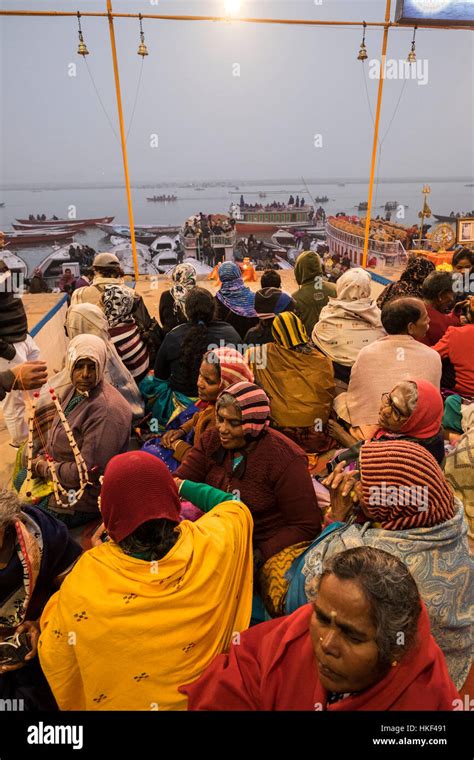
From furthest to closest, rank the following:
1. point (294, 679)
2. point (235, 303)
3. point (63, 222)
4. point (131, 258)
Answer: point (63, 222) < point (131, 258) < point (235, 303) < point (294, 679)

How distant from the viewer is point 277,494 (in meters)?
2.15

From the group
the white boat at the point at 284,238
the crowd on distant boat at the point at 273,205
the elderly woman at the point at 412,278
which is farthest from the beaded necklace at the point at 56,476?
the crowd on distant boat at the point at 273,205

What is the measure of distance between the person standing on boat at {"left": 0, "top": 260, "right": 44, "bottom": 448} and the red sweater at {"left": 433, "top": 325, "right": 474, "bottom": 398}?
304cm

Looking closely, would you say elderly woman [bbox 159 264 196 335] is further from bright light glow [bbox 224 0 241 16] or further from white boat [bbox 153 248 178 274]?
white boat [bbox 153 248 178 274]

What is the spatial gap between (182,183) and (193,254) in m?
1.43

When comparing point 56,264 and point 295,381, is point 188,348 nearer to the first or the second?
point 295,381

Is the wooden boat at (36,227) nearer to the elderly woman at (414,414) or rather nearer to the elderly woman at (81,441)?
the elderly woman at (81,441)

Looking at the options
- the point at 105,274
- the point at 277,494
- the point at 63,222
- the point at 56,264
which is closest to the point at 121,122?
the point at 63,222

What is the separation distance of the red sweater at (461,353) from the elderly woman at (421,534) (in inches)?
77.1

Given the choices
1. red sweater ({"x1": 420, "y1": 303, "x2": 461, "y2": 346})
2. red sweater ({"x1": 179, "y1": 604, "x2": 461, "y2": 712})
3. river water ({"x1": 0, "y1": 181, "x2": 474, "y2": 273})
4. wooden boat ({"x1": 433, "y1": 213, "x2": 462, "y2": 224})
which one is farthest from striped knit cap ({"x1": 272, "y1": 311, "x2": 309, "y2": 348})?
wooden boat ({"x1": 433, "y1": 213, "x2": 462, "y2": 224})

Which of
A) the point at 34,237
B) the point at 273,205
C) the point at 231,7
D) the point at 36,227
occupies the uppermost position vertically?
the point at 231,7

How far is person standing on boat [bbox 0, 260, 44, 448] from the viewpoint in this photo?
11.5ft

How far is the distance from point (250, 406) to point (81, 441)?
1049 millimetres
